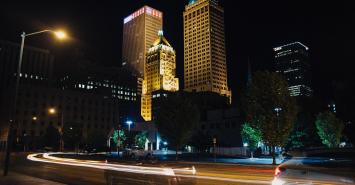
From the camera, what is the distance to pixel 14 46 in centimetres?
16112

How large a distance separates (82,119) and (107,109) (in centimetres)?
1310

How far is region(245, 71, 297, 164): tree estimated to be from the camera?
38438 millimetres

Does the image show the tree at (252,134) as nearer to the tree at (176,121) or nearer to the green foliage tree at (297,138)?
the green foliage tree at (297,138)

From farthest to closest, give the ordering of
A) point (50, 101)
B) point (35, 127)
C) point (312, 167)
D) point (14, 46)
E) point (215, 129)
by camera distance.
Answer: point (14, 46)
point (50, 101)
point (35, 127)
point (215, 129)
point (312, 167)

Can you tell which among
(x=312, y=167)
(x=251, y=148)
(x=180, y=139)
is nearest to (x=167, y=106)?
(x=180, y=139)

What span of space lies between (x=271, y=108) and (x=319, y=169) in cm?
3204

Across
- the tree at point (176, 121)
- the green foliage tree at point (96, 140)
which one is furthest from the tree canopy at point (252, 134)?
the green foliage tree at point (96, 140)

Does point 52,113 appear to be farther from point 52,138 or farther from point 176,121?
point 176,121

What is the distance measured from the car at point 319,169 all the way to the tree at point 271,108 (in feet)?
99.0

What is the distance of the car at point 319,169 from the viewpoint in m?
7.63

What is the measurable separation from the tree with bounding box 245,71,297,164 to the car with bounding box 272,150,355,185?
30.2 meters

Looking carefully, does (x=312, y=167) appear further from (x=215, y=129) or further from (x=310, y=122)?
(x=215, y=129)

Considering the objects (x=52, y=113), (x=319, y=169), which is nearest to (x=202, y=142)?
(x=319, y=169)

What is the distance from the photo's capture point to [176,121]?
5131 centimetres
